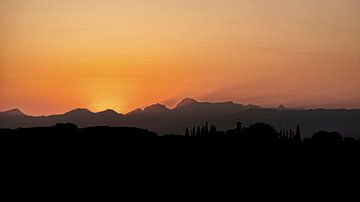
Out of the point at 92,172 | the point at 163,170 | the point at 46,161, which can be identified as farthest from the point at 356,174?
the point at 46,161

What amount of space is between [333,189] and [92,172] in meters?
23.2

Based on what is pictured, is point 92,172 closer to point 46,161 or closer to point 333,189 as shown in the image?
point 46,161

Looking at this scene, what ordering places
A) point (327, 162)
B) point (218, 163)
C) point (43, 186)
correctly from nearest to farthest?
1. point (43, 186)
2. point (218, 163)
3. point (327, 162)

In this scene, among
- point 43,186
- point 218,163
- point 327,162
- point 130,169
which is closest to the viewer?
point 43,186

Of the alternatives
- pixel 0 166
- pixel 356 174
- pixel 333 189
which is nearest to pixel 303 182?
pixel 333 189

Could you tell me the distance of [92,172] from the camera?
182ft

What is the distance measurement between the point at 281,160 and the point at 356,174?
25.5 feet

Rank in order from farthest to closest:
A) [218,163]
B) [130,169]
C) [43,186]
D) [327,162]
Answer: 1. [327,162]
2. [218,163]
3. [130,169]
4. [43,186]

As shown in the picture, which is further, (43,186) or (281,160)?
(281,160)

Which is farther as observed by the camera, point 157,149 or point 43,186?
point 157,149

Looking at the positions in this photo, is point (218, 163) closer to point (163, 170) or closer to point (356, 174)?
point (163, 170)

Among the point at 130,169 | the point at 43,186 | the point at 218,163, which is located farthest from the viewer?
the point at 218,163

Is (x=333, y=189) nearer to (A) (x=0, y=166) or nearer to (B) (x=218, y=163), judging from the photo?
(B) (x=218, y=163)

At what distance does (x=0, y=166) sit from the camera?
5578 cm
